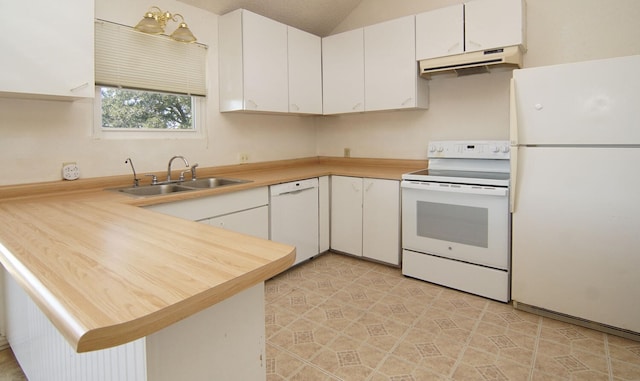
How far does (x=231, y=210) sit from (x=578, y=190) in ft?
7.25

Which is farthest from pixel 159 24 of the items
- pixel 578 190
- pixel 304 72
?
pixel 578 190

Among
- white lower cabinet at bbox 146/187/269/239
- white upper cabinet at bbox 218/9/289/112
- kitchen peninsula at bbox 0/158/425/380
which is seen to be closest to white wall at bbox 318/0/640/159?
white upper cabinet at bbox 218/9/289/112

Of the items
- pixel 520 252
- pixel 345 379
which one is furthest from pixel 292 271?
pixel 520 252

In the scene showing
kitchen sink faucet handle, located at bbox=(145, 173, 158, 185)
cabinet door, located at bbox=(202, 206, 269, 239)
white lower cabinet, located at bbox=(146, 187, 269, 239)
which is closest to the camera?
white lower cabinet, located at bbox=(146, 187, 269, 239)

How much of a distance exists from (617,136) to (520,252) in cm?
87

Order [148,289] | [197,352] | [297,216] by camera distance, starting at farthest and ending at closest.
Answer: [297,216] < [197,352] < [148,289]

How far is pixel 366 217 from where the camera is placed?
3.32m

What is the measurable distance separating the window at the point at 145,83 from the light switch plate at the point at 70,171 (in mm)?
266

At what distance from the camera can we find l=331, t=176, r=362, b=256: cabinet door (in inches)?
133

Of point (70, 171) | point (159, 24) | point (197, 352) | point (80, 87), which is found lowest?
point (197, 352)

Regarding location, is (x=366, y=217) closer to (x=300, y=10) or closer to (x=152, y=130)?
(x=152, y=130)

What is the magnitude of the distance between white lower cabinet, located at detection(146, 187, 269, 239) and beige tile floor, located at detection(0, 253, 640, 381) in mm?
528

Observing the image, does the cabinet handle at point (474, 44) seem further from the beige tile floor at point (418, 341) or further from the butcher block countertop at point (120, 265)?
the butcher block countertop at point (120, 265)

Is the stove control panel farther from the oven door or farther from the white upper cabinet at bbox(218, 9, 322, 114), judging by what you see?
the white upper cabinet at bbox(218, 9, 322, 114)
